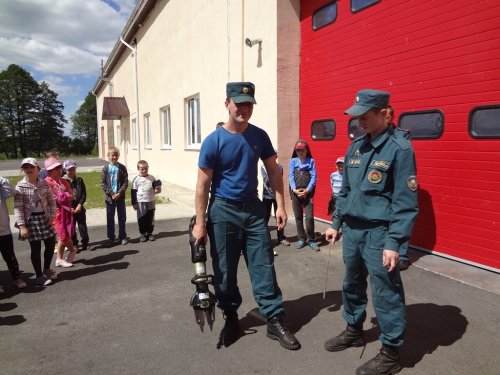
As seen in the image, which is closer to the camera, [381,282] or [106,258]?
[381,282]

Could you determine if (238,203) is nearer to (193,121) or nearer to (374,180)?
(374,180)

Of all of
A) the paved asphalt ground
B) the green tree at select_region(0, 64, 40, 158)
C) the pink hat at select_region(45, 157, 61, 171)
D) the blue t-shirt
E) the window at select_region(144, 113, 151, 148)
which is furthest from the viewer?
the green tree at select_region(0, 64, 40, 158)

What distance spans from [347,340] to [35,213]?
3.80 m

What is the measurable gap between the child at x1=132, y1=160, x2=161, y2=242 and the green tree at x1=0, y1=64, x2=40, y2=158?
5719 cm

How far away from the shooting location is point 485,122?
4535 mm

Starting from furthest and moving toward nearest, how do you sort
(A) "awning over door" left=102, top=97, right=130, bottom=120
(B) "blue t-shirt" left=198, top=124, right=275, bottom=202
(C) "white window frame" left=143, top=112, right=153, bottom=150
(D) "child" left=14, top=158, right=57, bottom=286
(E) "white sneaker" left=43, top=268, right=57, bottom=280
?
1. (A) "awning over door" left=102, top=97, right=130, bottom=120
2. (C) "white window frame" left=143, top=112, right=153, bottom=150
3. (E) "white sneaker" left=43, top=268, right=57, bottom=280
4. (D) "child" left=14, top=158, right=57, bottom=286
5. (B) "blue t-shirt" left=198, top=124, right=275, bottom=202

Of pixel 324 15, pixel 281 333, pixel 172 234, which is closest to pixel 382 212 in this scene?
pixel 281 333

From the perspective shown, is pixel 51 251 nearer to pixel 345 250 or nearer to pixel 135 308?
pixel 135 308

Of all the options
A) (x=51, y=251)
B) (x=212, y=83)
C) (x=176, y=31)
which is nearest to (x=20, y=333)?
(x=51, y=251)

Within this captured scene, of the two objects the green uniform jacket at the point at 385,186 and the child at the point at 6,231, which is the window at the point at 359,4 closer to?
the green uniform jacket at the point at 385,186

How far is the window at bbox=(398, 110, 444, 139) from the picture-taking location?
507 centimetres

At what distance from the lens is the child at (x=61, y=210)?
511cm

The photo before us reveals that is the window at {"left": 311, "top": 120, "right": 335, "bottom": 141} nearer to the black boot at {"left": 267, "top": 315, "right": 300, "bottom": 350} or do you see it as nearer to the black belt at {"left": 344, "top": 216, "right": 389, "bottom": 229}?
the black belt at {"left": 344, "top": 216, "right": 389, "bottom": 229}

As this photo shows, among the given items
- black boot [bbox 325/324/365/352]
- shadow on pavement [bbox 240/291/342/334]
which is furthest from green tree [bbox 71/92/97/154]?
black boot [bbox 325/324/365/352]
